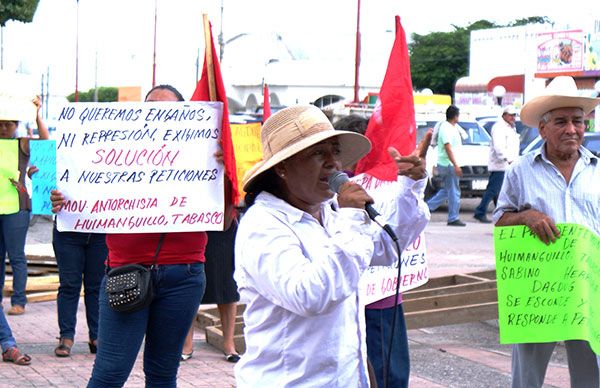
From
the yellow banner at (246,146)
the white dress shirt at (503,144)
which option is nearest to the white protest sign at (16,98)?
the yellow banner at (246,146)

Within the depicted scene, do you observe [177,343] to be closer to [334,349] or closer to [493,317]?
[334,349]

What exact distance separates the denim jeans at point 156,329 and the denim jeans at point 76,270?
2927 millimetres

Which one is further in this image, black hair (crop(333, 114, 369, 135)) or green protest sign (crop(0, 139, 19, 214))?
green protest sign (crop(0, 139, 19, 214))

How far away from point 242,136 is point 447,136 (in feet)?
29.6

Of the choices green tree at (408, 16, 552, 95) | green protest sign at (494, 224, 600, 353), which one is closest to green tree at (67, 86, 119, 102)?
green tree at (408, 16, 552, 95)

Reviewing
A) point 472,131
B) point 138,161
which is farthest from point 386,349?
point 472,131

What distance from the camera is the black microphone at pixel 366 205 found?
3367 millimetres

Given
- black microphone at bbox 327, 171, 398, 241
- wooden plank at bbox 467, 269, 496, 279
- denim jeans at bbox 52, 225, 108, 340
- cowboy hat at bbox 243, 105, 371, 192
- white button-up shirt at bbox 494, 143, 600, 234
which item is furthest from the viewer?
wooden plank at bbox 467, 269, 496, 279

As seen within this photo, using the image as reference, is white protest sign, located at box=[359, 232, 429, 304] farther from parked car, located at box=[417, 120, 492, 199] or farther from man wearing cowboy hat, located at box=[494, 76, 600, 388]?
parked car, located at box=[417, 120, 492, 199]

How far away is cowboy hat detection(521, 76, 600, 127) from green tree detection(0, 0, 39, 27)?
62.2ft

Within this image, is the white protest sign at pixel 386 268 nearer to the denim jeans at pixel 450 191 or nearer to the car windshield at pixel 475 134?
the denim jeans at pixel 450 191

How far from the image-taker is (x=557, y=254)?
5250mm

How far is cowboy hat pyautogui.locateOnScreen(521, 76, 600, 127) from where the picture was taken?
5.35m

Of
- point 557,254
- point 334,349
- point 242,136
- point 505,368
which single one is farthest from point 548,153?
point 242,136
